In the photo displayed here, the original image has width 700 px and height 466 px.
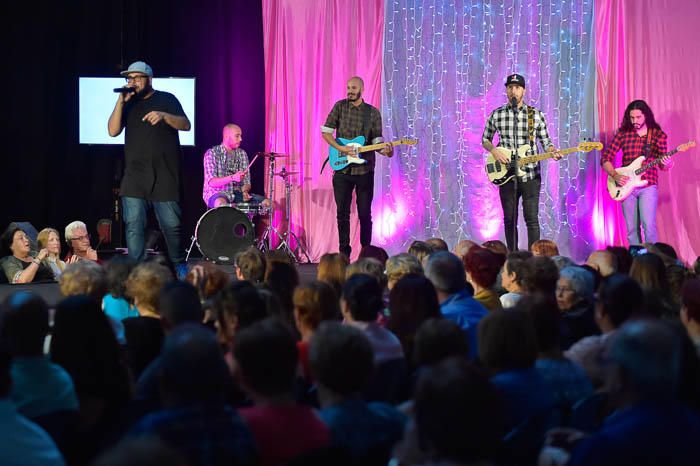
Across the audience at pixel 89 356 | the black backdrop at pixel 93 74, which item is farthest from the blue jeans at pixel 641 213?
the audience at pixel 89 356

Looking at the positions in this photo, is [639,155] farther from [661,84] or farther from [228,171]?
[228,171]

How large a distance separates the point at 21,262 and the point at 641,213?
17.3 ft

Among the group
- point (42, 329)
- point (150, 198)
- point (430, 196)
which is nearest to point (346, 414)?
point (42, 329)

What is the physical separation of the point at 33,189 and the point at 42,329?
7.15m

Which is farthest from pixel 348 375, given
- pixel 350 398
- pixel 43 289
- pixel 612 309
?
pixel 43 289

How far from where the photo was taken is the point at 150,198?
5852mm

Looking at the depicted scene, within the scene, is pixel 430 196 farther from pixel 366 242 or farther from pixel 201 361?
pixel 201 361

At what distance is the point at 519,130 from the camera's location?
773 centimetres

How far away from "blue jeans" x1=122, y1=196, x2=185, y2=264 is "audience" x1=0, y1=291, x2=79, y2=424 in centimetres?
334

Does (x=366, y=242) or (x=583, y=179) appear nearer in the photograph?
(x=366, y=242)

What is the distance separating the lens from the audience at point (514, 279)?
390 centimetres

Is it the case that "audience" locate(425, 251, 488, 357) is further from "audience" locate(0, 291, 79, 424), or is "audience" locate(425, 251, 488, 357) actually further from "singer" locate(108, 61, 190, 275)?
"singer" locate(108, 61, 190, 275)

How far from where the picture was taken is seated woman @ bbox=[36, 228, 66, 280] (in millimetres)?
6629

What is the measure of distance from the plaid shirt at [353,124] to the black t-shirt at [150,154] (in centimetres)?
228
